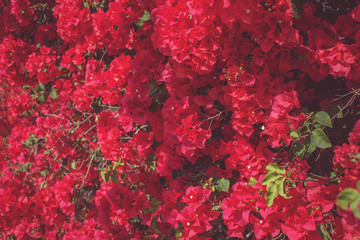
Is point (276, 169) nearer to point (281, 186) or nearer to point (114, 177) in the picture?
point (281, 186)

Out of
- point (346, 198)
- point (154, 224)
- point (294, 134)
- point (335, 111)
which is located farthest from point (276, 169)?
point (154, 224)

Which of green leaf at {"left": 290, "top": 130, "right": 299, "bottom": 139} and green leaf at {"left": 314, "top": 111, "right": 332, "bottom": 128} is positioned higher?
green leaf at {"left": 314, "top": 111, "right": 332, "bottom": 128}

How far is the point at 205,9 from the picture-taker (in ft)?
3.26

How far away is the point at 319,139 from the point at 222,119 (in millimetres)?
561

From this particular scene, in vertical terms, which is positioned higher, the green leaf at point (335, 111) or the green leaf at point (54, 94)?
the green leaf at point (335, 111)

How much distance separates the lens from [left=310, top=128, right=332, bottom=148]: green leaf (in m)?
0.97

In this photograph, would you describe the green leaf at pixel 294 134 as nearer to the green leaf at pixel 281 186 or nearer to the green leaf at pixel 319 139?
the green leaf at pixel 319 139

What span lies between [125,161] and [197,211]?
601 millimetres

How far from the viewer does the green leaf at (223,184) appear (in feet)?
4.35

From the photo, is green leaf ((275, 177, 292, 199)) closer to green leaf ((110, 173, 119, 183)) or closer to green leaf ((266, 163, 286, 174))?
green leaf ((266, 163, 286, 174))

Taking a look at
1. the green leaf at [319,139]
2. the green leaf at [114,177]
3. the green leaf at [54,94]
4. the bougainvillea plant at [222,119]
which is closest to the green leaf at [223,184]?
the bougainvillea plant at [222,119]

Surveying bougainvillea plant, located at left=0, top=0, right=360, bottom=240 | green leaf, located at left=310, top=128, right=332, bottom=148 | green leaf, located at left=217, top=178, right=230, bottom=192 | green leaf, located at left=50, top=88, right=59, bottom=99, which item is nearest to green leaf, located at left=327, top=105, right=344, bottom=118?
bougainvillea plant, located at left=0, top=0, right=360, bottom=240

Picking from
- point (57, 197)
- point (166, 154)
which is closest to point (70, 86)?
point (57, 197)

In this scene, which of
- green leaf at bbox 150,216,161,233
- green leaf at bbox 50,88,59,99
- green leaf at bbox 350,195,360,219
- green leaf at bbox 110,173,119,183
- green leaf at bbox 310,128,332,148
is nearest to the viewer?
green leaf at bbox 350,195,360,219
